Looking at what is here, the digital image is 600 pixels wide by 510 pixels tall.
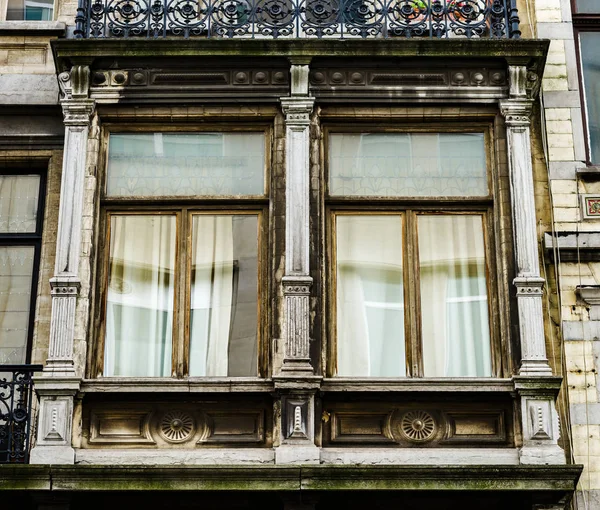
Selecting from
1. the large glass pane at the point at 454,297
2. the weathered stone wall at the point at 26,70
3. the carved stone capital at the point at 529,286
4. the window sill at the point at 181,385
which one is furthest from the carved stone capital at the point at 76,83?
the carved stone capital at the point at 529,286

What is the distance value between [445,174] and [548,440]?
10.3ft

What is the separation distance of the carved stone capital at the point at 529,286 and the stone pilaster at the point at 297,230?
216 cm

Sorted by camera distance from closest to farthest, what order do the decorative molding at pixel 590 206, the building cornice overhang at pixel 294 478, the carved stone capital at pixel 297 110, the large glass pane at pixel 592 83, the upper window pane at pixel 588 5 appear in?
the building cornice overhang at pixel 294 478 → the carved stone capital at pixel 297 110 → the decorative molding at pixel 590 206 → the large glass pane at pixel 592 83 → the upper window pane at pixel 588 5

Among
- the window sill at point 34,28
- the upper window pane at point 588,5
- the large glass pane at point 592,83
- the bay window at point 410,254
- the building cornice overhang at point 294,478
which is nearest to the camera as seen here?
the building cornice overhang at point 294,478

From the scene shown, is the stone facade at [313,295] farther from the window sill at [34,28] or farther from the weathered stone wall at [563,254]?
the window sill at [34,28]

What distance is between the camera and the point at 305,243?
1264 centimetres

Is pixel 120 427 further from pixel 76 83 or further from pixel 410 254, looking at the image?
pixel 76 83

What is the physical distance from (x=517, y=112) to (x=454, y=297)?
2160 mm

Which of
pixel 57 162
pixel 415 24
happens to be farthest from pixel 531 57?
pixel 57 162

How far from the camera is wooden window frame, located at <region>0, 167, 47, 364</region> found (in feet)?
45.0

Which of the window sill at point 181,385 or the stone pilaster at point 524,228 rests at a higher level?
the stone pilaster at point 524,228

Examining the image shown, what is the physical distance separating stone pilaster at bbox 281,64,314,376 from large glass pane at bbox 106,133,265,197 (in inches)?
17.3

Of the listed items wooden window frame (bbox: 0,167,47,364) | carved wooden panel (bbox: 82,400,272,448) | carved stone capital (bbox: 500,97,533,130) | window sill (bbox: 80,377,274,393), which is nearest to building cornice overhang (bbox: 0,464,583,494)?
carved wooden panel (bbox: 82,400,272,448)

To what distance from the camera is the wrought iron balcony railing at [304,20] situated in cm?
1370
